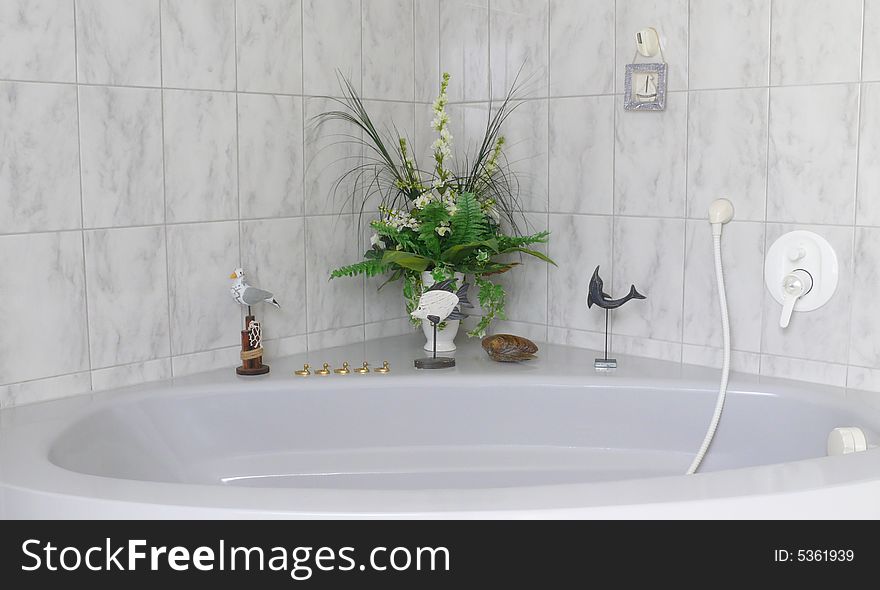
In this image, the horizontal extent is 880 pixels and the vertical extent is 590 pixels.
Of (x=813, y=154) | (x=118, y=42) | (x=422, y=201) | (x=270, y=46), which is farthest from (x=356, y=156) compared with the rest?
(x=813, y=154)

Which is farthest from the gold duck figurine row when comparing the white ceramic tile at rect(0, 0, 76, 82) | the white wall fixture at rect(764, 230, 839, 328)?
the white wall fixture at rect(764, 230, 839, 328)

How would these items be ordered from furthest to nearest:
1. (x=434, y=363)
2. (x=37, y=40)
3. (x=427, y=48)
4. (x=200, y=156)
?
(x=427, y=48) < (x=434, y=363) < (x=200, y=156) < (x=37, y=40)

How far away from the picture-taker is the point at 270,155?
261 cm

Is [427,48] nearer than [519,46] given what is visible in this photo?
No

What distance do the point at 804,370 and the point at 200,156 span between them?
62.2 inches

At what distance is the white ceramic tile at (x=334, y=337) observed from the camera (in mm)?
2779

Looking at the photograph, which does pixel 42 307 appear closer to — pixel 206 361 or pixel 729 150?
pixel 206 361

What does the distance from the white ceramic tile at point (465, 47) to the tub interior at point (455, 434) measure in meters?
0.98

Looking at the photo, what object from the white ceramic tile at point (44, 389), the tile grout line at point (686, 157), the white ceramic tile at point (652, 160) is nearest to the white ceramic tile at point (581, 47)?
the white ceramic tile at point (652, 160)

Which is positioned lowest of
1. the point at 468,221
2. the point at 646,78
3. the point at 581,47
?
the point at 468,221

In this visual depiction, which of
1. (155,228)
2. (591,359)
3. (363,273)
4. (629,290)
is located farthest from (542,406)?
(155,228)

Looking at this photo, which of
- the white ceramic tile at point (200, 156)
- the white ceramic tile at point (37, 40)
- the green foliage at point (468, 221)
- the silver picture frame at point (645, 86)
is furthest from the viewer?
the green foliage at point (468, 221)

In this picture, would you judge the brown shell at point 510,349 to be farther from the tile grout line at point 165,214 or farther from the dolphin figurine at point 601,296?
the tile grout line at point 165,214

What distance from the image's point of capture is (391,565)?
1473mm
